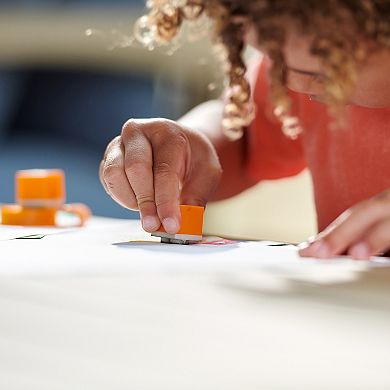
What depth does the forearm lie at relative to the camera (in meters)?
0.96

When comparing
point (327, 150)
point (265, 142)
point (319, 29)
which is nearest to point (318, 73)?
point (319, 29)

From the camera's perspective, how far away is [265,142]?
1014mm

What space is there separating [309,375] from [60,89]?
4.85 ft

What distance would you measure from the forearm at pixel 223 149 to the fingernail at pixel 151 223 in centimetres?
27

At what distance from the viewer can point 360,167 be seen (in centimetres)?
85

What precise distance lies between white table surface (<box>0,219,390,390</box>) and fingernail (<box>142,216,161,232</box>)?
0.29 feet

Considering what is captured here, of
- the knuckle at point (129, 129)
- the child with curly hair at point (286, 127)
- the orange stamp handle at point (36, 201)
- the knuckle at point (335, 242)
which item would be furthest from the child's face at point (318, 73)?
the orange stamp handle at point (36, 201)

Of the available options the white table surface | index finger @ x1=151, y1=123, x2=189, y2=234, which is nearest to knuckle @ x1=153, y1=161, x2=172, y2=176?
index finger @ x1=151, y1=123, x2=189, y2=234

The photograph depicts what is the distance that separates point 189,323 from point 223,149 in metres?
0.60

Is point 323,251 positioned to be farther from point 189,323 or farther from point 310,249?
point 189,323

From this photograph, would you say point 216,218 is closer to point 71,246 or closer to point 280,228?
point 280,228

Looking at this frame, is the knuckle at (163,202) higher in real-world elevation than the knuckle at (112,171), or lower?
lower

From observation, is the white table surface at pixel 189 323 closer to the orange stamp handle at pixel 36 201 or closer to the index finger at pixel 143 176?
the index finger at pixel 143 176

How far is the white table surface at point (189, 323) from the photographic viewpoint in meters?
0.33
